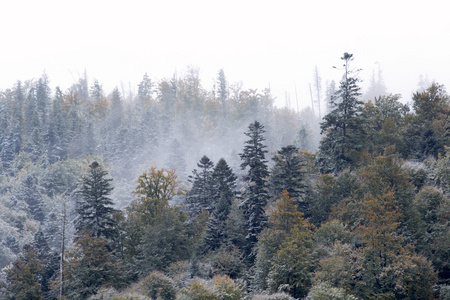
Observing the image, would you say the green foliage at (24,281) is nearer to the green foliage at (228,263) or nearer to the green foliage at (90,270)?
the green foliage at (90,270)

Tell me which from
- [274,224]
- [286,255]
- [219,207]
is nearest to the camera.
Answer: [286,255]

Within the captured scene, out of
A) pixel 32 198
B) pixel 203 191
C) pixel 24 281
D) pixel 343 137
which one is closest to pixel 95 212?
pixel 24 281

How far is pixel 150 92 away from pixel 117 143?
2472 centimetres

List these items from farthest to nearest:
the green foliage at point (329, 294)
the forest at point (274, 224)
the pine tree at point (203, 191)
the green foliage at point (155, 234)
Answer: the pine tree at point (203, 191) → the green foliage at point (155, 234) → the forest at point (274, 224) → the green foliage at point (329, 294)

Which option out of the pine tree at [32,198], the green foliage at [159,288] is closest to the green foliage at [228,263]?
the green foliage at [159,288]

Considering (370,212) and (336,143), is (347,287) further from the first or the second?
(336,143)

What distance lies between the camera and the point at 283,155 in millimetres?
40500

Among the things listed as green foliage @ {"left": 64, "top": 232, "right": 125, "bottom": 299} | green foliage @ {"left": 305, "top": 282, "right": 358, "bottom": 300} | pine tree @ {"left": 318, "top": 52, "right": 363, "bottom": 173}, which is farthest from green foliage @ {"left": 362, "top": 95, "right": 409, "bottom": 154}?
green foliage @ {"left": 64, "top": 232, "right": 125, "bottom": 299}

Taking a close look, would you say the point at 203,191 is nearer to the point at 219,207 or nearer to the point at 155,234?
the point at 219,207

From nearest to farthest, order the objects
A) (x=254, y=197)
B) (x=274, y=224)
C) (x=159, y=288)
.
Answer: (x=159, y=288)
(x=274, y=224)
(x=254, y=197)

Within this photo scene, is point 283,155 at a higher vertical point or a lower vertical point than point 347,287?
higher

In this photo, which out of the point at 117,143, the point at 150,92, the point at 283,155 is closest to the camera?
the point at 283,155

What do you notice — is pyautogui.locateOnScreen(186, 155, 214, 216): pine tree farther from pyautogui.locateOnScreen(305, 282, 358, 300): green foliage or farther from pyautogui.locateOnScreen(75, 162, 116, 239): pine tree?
pyautogui.locateOnScreen(305, 282, 358, 300): green foliage

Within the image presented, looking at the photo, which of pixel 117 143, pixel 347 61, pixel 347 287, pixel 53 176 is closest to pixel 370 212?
pixel 347 287
